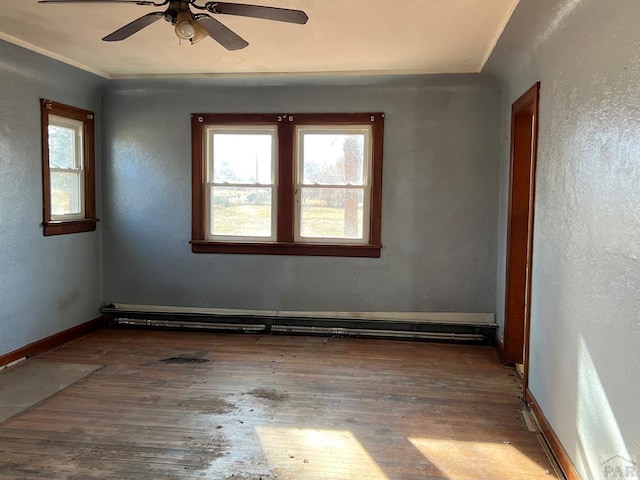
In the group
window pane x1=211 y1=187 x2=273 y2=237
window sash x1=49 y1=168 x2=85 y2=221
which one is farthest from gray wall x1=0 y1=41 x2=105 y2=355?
window pane x1=211 y1=187 x2=273 y2=237

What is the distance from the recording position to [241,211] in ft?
17.2

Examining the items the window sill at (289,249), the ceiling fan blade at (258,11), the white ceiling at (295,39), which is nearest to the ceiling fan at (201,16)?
the ceiling fan blade at (258,11)

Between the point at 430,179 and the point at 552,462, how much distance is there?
283cm

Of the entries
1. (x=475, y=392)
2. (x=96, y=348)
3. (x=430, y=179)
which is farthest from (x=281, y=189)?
(x=475, y=392)

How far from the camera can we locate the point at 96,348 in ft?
15.2

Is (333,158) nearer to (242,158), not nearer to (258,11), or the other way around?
(242,158)

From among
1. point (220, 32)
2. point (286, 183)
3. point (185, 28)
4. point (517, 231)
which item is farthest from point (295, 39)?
point (517, 231)

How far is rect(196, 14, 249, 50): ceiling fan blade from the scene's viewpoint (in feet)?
8.18

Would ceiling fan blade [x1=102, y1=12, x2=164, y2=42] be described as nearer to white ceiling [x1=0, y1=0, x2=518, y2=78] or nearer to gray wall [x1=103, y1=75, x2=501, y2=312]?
white ceiling [x1=0, y1=0, x2=518, y2=78]

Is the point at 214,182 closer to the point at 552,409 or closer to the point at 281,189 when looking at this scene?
the point at 281,189

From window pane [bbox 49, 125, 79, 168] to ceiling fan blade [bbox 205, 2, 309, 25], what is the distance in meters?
2.93

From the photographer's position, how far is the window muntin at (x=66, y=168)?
4.65m

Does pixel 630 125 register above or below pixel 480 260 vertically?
above

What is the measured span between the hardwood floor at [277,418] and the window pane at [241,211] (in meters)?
1.26
